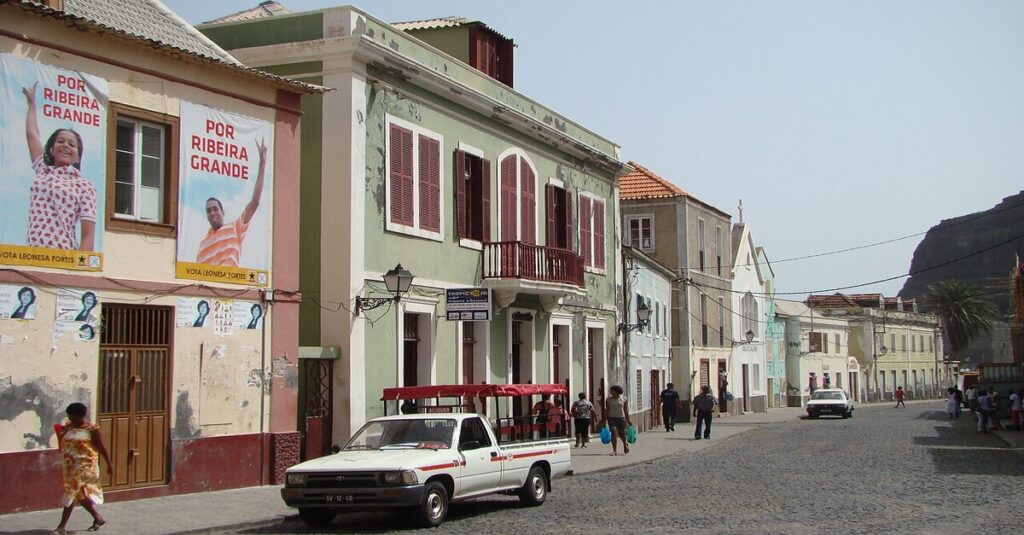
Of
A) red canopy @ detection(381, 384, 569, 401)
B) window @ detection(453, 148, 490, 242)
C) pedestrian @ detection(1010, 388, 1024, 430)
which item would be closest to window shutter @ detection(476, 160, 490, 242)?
window @ detection(453, 148, 490, 242)

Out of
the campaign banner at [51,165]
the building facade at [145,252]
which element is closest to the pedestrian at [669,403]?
the building facade at [145,252]

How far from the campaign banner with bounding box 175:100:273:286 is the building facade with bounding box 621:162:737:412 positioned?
29.1 metres

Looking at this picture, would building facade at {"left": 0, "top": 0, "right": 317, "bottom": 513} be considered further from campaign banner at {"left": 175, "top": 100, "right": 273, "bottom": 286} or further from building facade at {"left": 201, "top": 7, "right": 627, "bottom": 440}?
building facade at {"left": 201, "top": 7, "right": 627, "bottom": 440}

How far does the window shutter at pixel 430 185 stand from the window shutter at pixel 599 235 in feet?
29.8

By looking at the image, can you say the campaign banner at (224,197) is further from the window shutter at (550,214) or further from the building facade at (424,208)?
the window shutter at (550,214)

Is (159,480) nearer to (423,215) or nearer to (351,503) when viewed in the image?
(351,503)

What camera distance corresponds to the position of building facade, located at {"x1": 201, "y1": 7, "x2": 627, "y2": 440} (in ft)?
65.9

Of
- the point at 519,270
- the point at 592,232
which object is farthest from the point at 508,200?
the point at 592,232

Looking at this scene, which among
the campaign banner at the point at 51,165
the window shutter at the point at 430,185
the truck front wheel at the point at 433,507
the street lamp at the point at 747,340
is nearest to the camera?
the truck front wheel at the point at 433,507

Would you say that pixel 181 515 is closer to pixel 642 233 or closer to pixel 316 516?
pixel 316 516

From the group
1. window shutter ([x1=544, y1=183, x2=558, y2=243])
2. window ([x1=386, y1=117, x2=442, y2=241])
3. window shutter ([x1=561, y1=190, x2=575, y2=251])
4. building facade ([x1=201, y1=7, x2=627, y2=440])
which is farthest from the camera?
window shutter ([x1=561, y1=190, x2=575, y2=251])

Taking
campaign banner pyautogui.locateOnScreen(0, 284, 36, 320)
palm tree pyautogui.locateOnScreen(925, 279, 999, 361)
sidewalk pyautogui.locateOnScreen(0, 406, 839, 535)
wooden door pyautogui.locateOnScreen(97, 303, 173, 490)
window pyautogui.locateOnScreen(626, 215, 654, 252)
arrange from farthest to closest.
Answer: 1. palm tree pyautogui.locateOnScreen(925, 279, 999, 361)
2. window pyautogui.locateOnScreen(626, 215, 654, 252)
3. wooden door pyautogui.locateOnScreen(97, 303, 173, 490)
4. campaign banner pyautogui.locateOnScreen(0, 284, 36, 320)
5. sidewalk pyautogui.locateOnScreen(0, 406, 839, 535)

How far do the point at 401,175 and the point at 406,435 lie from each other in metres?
8.38

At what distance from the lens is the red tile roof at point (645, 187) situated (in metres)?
45.4
